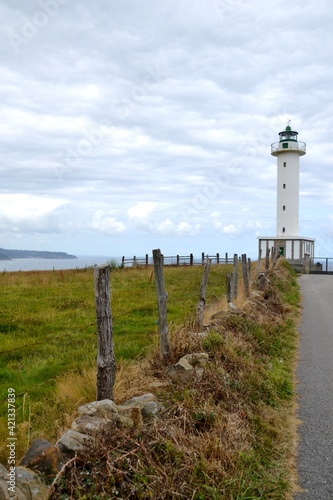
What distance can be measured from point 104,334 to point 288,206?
4968 centimetres

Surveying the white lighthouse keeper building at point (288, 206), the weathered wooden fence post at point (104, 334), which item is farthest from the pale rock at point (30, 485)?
the white lighthouse keeper building at point (288, 206)

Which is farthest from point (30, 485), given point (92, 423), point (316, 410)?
point (316, 410)

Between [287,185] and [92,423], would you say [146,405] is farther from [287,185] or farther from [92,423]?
[287,185]

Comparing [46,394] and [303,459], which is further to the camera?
[46,394]

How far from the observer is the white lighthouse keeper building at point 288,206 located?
5038cm

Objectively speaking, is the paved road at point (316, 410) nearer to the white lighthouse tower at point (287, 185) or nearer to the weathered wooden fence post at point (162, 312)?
the weathered wooden fence post at point (162, 312)

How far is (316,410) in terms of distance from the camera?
260 inches

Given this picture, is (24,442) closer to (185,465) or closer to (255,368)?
(185,465)

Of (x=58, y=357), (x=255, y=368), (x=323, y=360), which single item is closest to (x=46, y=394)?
(x=58, y=357)

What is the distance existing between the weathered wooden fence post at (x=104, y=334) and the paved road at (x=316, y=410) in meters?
2.09

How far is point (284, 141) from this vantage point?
180 feet

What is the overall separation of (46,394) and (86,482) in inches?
132

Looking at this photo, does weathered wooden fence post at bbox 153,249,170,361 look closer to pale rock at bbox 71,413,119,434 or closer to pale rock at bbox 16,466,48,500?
pale rock at bbox 71,413,119,434

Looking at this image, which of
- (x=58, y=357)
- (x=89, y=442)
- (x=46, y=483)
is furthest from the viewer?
(x=58, y=357)
